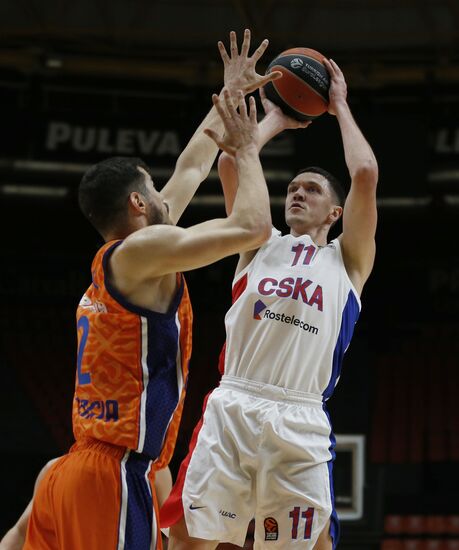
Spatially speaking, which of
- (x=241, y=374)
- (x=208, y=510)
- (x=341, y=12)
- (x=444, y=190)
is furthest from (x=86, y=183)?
(x=341, y=12)

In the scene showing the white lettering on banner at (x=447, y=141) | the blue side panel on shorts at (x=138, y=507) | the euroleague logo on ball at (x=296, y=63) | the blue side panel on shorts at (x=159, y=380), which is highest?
the white lettering on banner at (x=447, y=141)

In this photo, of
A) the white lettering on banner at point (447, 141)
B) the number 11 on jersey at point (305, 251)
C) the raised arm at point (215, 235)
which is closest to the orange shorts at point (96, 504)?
the raised arm at point (215, 235)

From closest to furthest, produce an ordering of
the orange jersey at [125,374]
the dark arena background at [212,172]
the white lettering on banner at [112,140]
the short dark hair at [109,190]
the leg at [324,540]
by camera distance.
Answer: the orange jersey at [125,374]
the short dark hair at [109,190]
the leg at [324,540]
the dark arena background at [212,172]
the white lettering on banner at [112,140]

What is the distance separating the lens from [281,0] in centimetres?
1280

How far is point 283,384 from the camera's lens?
4.11m

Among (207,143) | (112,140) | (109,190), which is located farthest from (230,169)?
(112,140)

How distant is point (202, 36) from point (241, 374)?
1006 centimetres

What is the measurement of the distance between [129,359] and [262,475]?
3.66 feet

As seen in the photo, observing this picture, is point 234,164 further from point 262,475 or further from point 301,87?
point 262,475

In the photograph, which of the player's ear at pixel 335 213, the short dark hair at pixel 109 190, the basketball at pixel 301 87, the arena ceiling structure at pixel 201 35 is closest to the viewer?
the short dark hair at pixel 109 190

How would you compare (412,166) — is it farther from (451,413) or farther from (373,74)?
(451,413)

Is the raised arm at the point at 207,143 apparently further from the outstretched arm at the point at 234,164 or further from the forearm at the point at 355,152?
the forearm at the point at 355,152

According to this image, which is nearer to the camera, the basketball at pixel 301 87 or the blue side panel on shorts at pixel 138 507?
the blue side panel on shorts at pixel 138 507

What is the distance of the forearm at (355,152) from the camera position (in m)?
4.28
